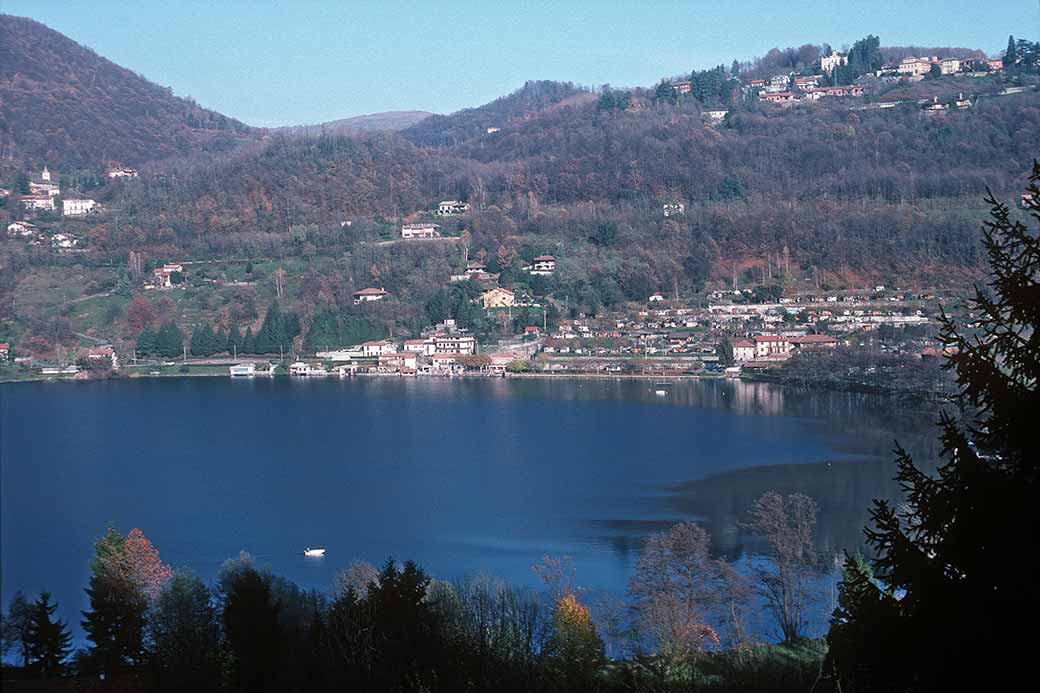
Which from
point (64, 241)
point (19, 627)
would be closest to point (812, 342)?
point (19, 627)

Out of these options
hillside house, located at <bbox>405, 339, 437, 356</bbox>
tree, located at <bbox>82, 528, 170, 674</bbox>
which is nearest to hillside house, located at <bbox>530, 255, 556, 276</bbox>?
hillside house, located at <bbox>405, 339, 437, 356</bbox>

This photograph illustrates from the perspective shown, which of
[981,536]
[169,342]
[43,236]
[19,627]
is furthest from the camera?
[43,236]

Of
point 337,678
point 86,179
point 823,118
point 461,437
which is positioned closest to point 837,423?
point 461,437

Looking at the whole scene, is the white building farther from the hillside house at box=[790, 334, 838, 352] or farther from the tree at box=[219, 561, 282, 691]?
the tree at box=[219, 561, 282, 691]

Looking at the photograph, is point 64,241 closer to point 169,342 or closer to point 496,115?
point 169,342

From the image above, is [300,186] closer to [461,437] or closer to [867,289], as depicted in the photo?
[867,289]

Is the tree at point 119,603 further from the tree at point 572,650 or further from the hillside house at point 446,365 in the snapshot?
the hillside house at point 446,365
